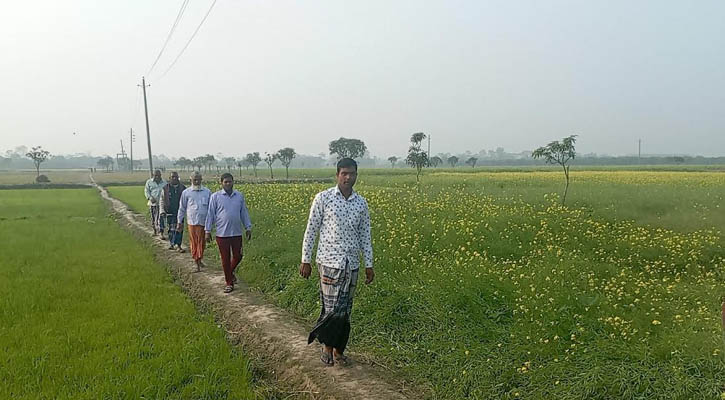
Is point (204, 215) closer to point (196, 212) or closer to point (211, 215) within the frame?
point (196, 212)

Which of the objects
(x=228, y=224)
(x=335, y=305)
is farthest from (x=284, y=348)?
(x=228, y=224)

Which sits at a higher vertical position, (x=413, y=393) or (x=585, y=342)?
(x=585, y=342)

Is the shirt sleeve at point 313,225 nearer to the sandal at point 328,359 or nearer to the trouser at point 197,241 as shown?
the sandal at point 328,359

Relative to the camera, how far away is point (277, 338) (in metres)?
5.79

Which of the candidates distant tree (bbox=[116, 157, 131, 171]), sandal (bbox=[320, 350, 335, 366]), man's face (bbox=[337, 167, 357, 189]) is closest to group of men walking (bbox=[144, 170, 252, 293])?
sandal (bbox=[320, 350, 335, 366])

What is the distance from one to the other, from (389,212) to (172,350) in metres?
7.45

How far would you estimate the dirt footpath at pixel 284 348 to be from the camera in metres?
4.56

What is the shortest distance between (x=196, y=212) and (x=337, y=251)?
18.0ft

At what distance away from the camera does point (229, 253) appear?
8.09m

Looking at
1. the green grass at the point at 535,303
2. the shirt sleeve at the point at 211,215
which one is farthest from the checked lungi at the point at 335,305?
the shirt sleeve at the point at 211,215

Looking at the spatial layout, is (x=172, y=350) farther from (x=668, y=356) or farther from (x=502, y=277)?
(x=668, y=356)

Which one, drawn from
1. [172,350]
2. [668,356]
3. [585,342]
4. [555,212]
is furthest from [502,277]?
[555,212]

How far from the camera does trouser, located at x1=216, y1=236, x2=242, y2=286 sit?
8047 mm

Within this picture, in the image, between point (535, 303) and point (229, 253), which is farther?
point (229, 253)
